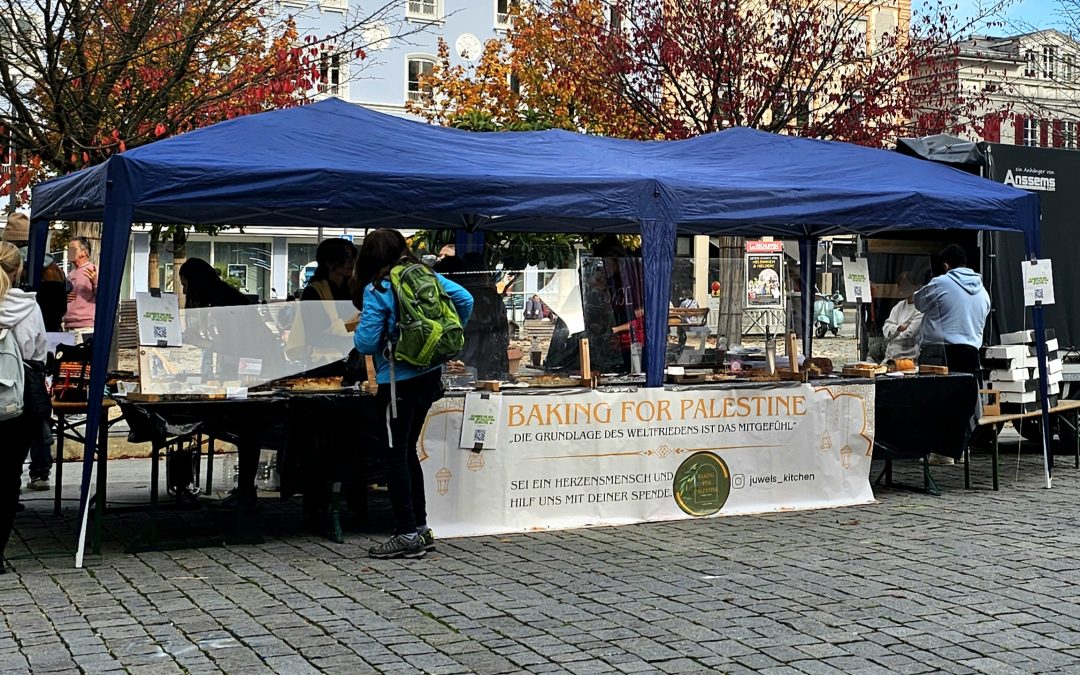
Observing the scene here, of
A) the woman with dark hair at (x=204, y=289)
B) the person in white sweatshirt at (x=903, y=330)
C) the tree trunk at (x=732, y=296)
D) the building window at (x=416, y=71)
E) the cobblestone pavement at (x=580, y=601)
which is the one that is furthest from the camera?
the building window at (x=416, y=71)

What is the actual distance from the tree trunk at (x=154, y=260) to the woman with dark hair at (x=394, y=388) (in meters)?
1.81

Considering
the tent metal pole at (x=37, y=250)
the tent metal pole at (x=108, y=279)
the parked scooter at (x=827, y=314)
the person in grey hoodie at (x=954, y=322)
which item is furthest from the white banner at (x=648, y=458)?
the tent metal pole at (x=37, y=250)

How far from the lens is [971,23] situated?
24.2 meters

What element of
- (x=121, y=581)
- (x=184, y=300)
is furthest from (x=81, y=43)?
(x=121, y=581)

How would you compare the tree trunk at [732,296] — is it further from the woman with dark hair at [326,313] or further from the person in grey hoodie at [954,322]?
the woman with dark hair at [326,313]

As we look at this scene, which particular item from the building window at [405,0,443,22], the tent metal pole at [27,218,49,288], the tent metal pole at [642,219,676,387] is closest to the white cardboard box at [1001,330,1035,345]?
the tent metal pole at [642,219,676,387]

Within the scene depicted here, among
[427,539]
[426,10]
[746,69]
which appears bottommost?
[427,539]

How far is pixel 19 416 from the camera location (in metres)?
7.05

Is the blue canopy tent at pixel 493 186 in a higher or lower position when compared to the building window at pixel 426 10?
lower

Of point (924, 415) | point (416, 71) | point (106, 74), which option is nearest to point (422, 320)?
point (924, 415)

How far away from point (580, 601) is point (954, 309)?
5.55m

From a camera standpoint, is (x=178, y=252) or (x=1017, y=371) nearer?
(x=1017, y=371)

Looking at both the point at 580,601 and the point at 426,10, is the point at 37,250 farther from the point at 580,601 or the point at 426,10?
the point at 426,10

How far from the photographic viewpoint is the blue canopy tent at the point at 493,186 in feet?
24.8
